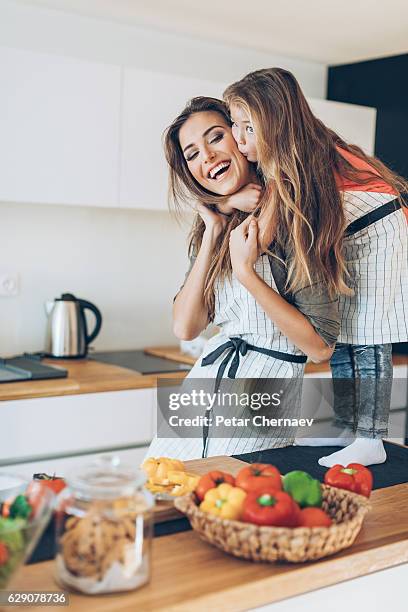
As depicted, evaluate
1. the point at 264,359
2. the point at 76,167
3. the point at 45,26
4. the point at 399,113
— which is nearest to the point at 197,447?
the point at 264,359

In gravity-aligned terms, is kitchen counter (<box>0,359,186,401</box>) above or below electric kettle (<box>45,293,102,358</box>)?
below

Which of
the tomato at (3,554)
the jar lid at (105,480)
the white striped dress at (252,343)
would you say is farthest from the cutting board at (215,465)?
the tomato at (3,554)

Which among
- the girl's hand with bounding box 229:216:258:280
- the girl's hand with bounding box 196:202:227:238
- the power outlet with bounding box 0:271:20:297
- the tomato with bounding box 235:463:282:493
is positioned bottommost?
the tomato with bounding box 235:463:282:493

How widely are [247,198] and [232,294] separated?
10.0 inches

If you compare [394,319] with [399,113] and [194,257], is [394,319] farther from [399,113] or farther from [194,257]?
[399,113]

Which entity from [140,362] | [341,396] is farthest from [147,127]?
[341,396]

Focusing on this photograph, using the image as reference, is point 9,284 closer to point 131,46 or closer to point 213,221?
point 131,46

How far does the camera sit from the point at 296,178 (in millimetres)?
1907

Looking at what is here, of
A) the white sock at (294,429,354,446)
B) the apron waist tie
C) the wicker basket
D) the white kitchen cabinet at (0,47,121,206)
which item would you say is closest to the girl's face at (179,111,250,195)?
the apron waist tie

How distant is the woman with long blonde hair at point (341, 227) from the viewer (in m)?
1.93

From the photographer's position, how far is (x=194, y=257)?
2.34 meters

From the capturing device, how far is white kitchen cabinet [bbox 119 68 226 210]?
310cm

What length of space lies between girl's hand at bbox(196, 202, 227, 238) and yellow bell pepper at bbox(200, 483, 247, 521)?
1005 mm

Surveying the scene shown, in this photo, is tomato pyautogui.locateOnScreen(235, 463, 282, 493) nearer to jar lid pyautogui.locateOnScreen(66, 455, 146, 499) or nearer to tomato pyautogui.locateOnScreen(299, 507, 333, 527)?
tomato pyautogui.locateOnScreen(299, 507, 333, 527)
